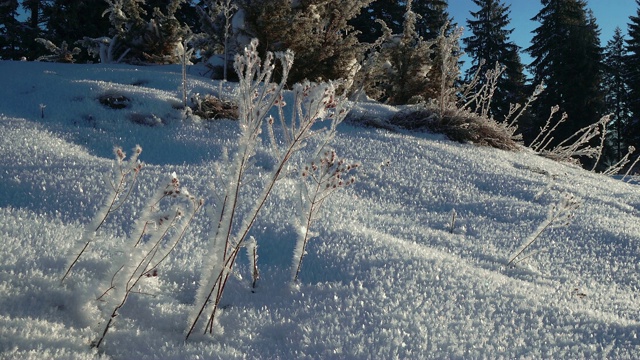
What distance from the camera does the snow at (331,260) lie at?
5.22 ft

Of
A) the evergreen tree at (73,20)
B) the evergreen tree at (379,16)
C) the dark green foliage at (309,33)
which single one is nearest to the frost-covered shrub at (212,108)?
the dark green foliage at (309,33)

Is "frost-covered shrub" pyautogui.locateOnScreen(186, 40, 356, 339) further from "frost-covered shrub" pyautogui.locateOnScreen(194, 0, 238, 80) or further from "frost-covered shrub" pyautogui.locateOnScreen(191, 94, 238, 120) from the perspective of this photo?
"frost-covered shrub" pyautogui.locateOnScreen(194, 0, 238, 80)

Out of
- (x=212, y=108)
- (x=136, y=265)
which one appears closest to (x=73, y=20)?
(x=212, y=108)

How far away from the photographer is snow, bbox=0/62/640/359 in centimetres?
159

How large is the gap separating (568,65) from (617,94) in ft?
10.8

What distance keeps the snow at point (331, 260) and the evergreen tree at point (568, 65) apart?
20.8 metres

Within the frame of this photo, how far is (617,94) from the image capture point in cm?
2567

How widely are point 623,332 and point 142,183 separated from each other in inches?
101

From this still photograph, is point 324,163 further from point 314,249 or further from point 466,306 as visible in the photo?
point 466,306

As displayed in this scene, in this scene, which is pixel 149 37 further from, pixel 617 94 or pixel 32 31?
pixel 617 94

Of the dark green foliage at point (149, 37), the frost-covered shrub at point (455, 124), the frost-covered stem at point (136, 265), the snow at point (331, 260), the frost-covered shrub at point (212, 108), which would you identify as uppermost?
the dark green foliage at point (149, 37)

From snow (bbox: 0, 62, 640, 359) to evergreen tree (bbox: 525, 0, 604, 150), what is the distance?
68.4 ft

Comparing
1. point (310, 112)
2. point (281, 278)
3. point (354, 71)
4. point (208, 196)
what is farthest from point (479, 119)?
point (310, 112)

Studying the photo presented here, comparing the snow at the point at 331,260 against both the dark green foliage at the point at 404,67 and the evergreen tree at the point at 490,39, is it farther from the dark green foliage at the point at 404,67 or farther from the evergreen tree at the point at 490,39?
the evergreen tree at the point at 490,39
